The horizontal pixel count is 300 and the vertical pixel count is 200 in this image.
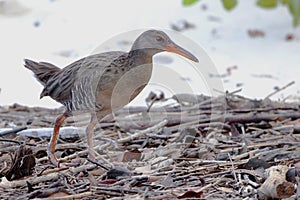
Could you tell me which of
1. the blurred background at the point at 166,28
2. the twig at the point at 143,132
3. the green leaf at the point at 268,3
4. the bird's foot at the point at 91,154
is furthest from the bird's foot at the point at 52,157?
the green leaf at the point at 268,3

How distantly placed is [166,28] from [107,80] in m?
3.28

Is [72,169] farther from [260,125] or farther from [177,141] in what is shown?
[260,125]

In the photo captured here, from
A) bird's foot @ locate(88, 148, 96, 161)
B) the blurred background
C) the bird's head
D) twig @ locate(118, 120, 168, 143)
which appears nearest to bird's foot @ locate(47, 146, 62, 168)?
bird's foot @ locate(88, 148, 96, 161)

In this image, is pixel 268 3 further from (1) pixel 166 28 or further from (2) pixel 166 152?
(2) pixel 166 152

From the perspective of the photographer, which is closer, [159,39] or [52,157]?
[52,157]

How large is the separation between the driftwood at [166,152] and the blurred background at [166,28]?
0.92 metres

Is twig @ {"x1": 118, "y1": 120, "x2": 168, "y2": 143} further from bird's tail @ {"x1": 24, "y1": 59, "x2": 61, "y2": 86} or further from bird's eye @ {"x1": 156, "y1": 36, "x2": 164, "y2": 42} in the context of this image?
bird's eye @ {"x1": 156, "y1": 36, "x2": 164, "y2": 42}

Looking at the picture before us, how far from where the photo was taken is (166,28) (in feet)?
23.5

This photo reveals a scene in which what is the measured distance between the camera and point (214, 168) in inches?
148

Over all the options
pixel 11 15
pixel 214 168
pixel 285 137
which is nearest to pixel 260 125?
pixel 285 137

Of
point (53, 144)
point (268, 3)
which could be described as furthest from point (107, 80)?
point (268, 3)

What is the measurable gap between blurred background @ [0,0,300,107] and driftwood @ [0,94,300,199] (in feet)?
3.03

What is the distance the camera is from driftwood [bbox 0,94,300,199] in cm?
342

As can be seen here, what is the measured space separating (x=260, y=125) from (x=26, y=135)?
57.0 inches
